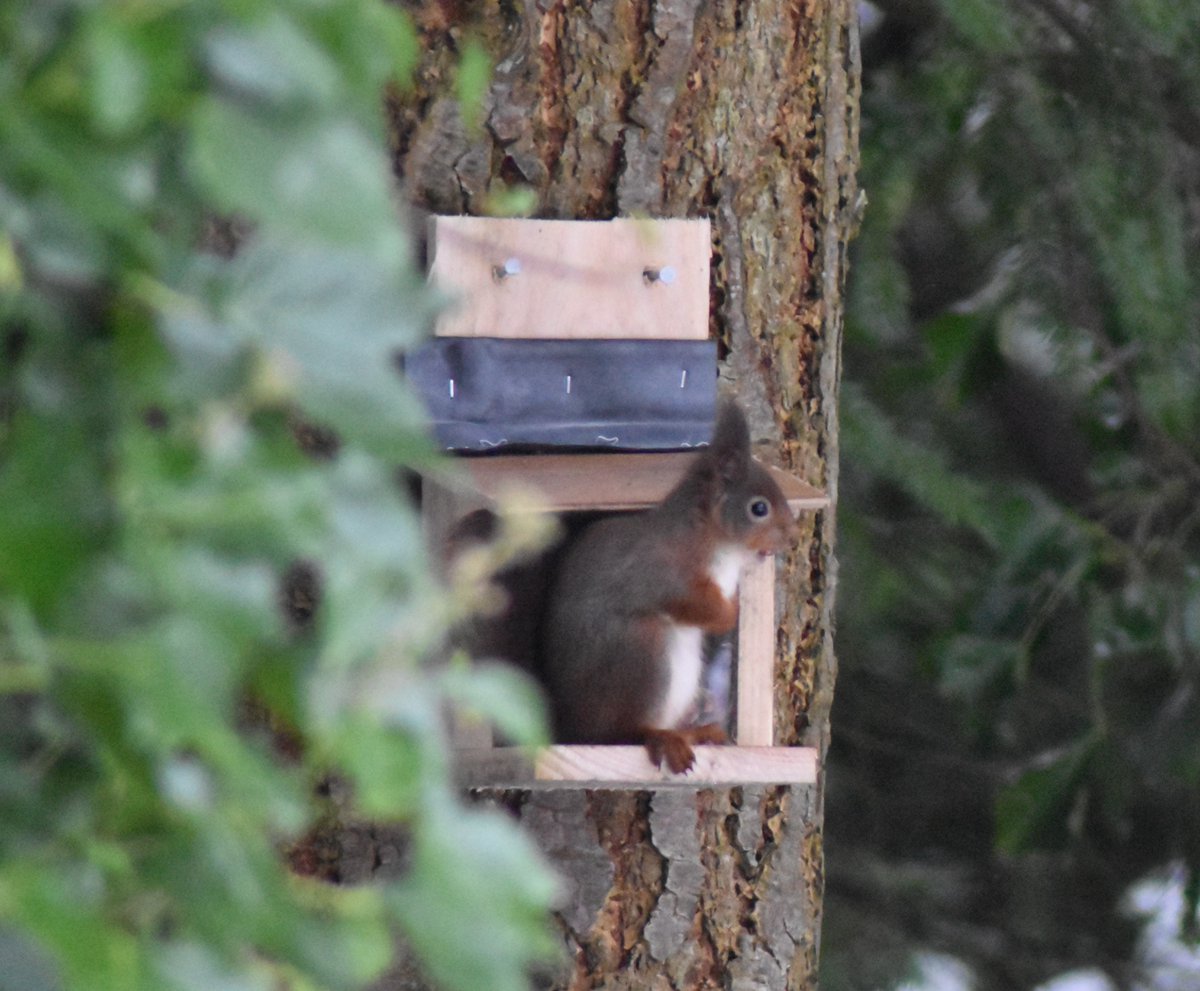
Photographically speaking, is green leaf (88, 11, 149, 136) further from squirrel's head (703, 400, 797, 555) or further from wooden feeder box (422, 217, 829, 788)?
squirrel's head (703, 400, 797, 555)

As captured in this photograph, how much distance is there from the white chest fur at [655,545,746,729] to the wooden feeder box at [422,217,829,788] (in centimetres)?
2

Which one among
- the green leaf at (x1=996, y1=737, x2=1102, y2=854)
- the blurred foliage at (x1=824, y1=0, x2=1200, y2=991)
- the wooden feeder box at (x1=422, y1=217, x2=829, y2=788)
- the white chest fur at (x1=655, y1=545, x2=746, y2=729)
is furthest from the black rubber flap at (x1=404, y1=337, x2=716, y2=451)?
the green leaf at (x1=996, y1=737, x2=1102, y2=854)

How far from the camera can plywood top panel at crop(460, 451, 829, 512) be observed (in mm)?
1796

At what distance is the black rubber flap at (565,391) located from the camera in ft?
5.91

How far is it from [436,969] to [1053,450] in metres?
3.21

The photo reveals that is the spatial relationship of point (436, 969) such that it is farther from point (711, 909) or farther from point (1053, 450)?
point (1053, 450)

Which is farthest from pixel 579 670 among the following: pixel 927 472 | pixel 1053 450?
pixel 1053 450

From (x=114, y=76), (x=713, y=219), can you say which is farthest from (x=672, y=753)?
(x=114, y=76)

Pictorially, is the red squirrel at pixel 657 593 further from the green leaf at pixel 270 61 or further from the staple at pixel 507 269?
the green leaf at pixel 270 61

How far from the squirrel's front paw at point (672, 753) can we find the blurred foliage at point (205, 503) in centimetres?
107

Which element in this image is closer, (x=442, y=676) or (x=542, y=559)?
(x=442, y=676)

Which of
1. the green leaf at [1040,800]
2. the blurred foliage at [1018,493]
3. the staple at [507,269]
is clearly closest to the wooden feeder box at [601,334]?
the staple at [507,269]

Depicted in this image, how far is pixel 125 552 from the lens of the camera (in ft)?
1.85

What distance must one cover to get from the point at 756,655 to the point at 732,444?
215 millimetres
